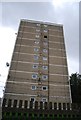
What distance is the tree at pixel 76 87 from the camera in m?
37.7

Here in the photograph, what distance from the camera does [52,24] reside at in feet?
140

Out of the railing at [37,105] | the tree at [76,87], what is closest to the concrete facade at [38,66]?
the tree at [76,87]

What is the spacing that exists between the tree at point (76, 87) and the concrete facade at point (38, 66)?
181 inches

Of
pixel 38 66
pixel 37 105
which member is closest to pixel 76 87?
pixel 38 66

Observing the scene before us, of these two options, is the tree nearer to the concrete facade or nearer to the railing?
the concrete facade

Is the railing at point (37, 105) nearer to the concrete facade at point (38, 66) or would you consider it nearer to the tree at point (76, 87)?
Answer: the concrete facade at point (38, 66)

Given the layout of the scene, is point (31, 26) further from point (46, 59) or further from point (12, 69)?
point (12, 69)

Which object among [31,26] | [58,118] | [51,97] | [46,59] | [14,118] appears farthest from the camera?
[31,26]

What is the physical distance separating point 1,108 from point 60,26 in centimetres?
2380

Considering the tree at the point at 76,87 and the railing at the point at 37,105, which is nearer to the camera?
the railing at the point at 37,105

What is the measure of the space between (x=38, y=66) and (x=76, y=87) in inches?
368

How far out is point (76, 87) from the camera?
1566 inches

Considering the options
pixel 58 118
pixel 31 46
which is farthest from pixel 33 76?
pixel 58 118

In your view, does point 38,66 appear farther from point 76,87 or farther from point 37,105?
point 37,105
